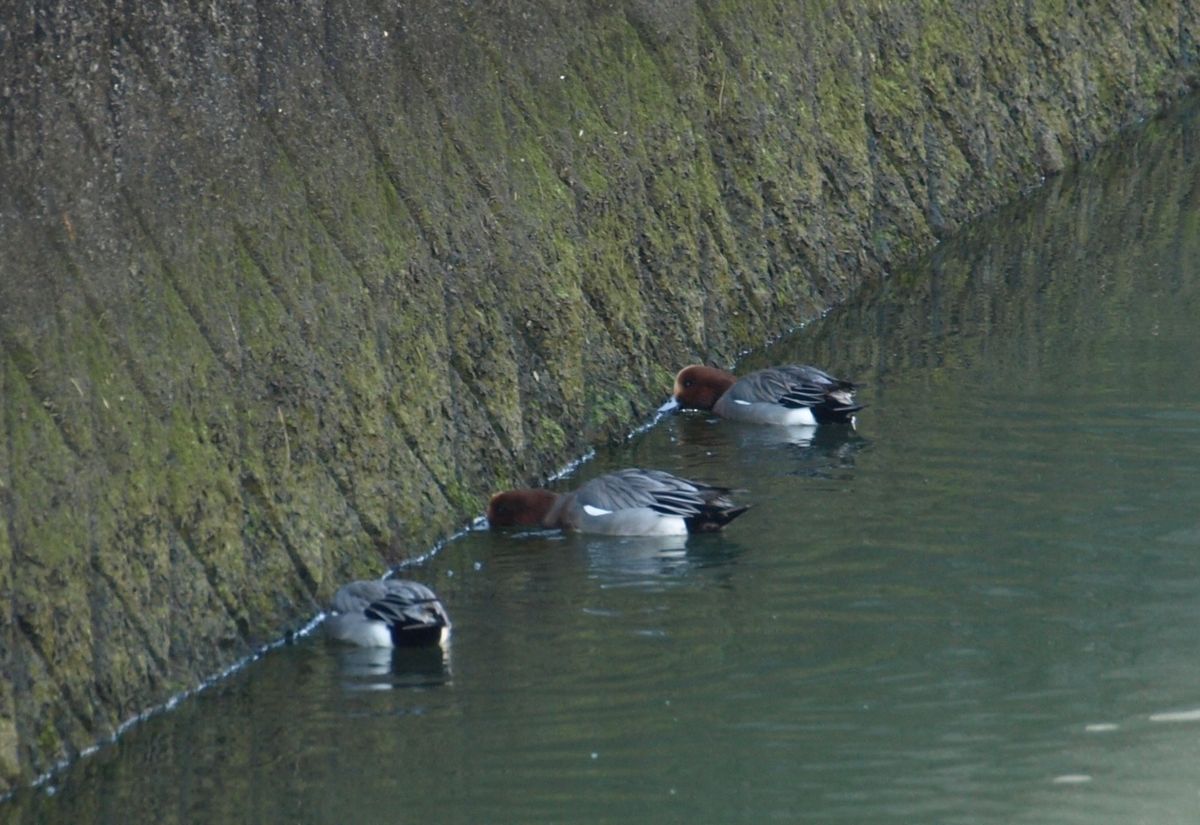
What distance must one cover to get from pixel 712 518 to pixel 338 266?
8.73 ft

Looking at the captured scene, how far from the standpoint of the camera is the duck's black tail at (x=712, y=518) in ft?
39.2

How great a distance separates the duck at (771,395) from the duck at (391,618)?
4697mm

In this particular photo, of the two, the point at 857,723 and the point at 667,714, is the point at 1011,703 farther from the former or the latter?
the point at 667,714

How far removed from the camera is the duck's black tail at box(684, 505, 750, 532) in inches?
470

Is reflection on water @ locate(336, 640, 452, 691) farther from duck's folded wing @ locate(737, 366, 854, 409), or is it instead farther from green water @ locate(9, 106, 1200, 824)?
duck's folded wing @ locate(737, 366, 854, 409)

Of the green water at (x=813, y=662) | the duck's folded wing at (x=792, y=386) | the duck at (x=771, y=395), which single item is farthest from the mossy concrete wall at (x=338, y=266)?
the duck's folded wing at (x=792, y=386)

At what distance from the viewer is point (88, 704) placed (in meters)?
8.81

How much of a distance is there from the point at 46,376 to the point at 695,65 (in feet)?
27.6

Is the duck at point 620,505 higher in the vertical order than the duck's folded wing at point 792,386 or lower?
lower

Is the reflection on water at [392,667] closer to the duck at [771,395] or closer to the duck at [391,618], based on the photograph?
the duck at [391,618]

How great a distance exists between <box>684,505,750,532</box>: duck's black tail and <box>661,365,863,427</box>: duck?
2.45 m

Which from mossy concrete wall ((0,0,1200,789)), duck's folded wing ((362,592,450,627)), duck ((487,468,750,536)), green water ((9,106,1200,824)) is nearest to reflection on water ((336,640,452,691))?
green water ((9,106,1200,824))

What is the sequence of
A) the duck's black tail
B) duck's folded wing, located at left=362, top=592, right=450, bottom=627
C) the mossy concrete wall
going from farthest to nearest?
the duck's black tail, duck's folded wing, located at left=362, top=592, right=450, bottom=627, the mossy concrete wall

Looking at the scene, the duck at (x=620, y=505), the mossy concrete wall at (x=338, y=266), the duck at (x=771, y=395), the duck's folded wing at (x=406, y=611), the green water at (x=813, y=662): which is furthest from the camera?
the duck at (x=771, y=395)
